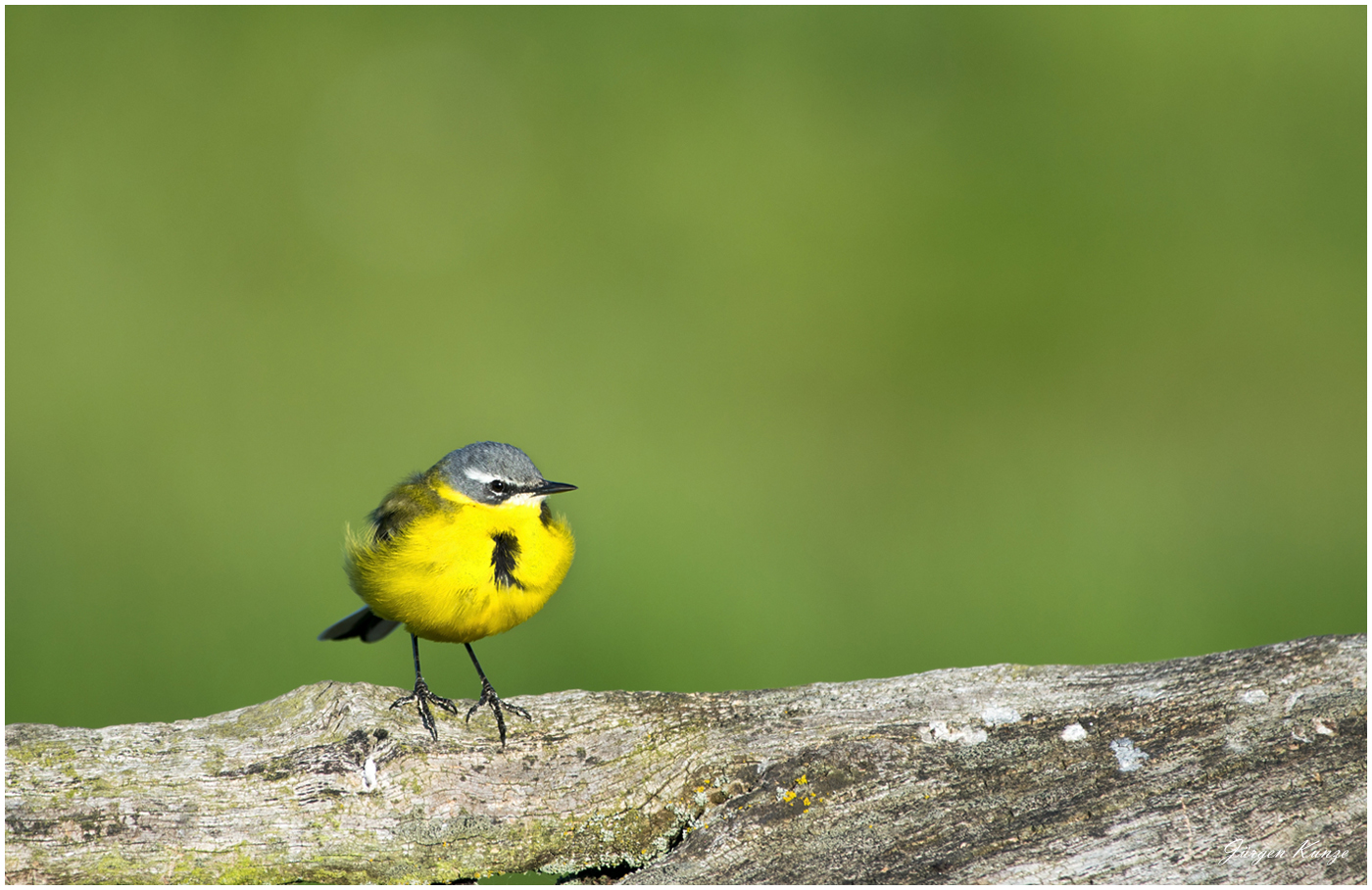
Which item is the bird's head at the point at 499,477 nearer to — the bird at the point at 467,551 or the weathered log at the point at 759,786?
the bird at the point at 467,551

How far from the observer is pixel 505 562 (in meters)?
4.76

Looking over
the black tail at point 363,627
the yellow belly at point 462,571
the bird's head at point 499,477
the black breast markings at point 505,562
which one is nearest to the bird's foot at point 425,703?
the yellow belly at point 462,571

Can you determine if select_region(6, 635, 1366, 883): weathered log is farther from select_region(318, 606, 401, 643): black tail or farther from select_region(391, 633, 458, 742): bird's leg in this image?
select_region(318, 606, 401, 643): black tail

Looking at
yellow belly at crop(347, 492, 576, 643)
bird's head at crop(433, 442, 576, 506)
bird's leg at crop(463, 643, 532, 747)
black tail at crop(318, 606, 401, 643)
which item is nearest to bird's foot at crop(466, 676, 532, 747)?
bird's leg at crop(463, 643, 532, 747)

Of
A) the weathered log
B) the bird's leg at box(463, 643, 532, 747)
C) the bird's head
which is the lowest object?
the weathered log

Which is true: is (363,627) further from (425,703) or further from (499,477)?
(425,703)

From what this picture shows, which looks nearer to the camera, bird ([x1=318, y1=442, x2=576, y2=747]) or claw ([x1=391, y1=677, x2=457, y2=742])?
claw ([x1=391, y1=677, x2=457, y2=742])

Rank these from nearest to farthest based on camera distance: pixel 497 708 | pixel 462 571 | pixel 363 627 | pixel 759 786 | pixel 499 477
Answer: pixel 759 786 → pixel 497 708 → pixel 462 571 → pixel 499 477 → pixel 363 627

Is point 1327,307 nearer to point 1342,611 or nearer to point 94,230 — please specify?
point 1342,611

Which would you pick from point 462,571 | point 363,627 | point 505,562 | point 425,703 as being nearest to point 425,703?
point 425,703

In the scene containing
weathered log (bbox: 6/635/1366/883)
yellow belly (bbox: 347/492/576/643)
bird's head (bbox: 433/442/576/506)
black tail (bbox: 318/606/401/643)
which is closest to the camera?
weathered log (bbox: 6/635/1366/883)

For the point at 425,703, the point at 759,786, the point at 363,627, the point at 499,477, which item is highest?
the point at 499,477

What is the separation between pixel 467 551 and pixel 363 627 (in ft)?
5.07

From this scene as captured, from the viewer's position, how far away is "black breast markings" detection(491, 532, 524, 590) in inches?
186
